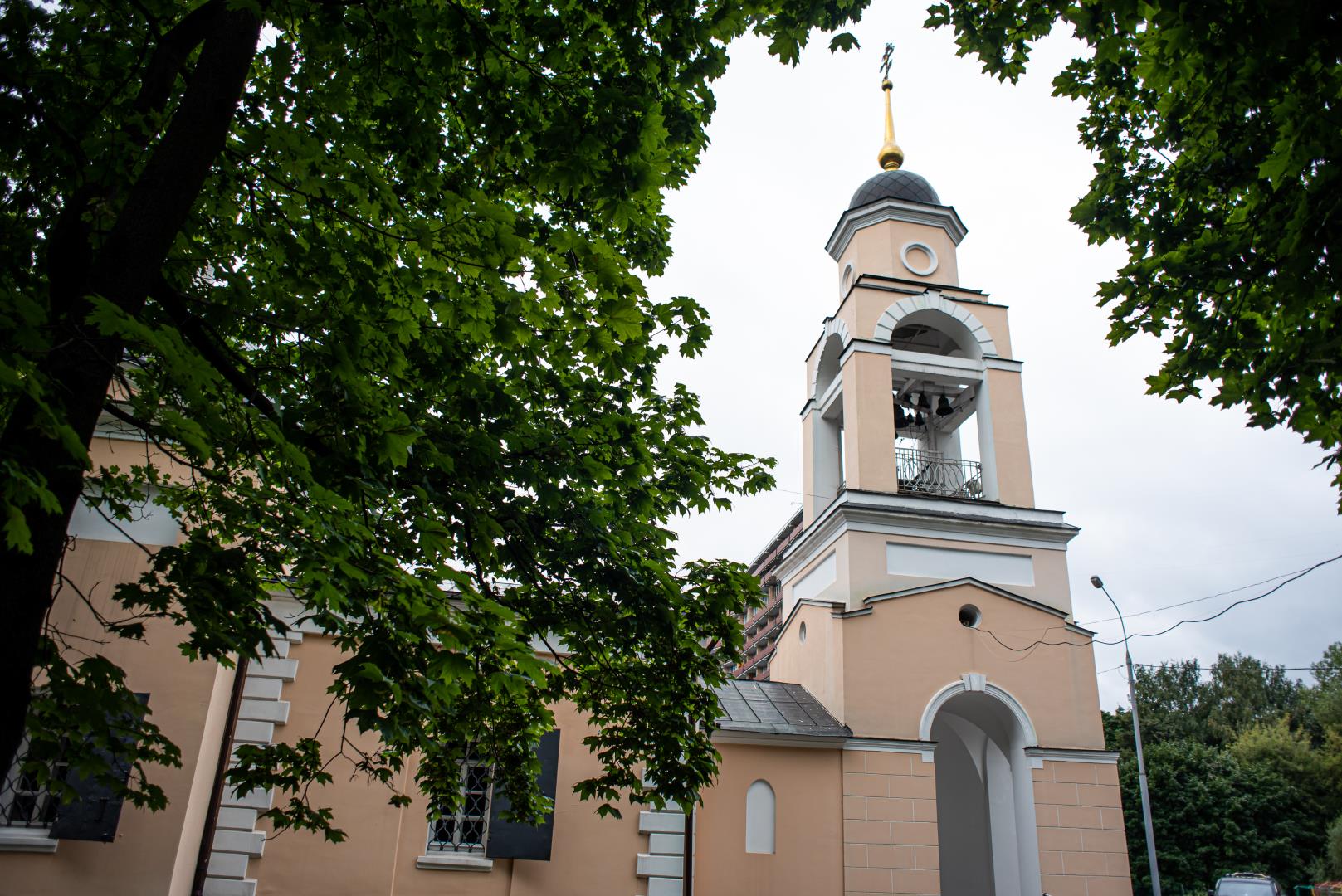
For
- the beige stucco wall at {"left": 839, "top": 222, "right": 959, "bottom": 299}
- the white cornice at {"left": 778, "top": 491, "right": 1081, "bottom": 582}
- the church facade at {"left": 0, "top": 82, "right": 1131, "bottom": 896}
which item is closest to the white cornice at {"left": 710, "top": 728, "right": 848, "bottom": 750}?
the church facade at {"left": 0, "top": 82, "right": 1131, "bottom": 896}

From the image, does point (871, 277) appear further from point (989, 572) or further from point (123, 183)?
point (123, 183)

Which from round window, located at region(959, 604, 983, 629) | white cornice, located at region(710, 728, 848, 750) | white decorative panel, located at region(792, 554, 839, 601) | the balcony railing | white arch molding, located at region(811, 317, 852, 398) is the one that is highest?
white arch molding, located at region(811, 317, 852, 398)

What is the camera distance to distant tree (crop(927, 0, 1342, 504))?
4.12 metres

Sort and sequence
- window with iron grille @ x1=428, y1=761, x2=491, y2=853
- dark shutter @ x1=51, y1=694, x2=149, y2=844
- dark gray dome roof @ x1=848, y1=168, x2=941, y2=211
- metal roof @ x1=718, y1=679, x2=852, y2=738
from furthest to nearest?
dark gray dome roof @ x1=848, y1=168, x2=941, y2=211
metal roof @ x1=718, y1=679, x2=852, y2=738
window with iron grille @ x1=428, y1=761, x2=491, y2=853
dark shutter @ x1=51, y1=694, x2=149, y2=844

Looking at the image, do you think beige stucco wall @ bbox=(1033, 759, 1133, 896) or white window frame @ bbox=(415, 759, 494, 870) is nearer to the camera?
white window frame @ bbox=(415, 759, 494, 870)

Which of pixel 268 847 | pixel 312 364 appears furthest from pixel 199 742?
pixel 312 364

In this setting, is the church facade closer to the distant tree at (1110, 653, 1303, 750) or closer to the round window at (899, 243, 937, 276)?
the round window at (899, 243, 937, 276)

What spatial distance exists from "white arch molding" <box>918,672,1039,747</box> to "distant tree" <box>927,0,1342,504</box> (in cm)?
733

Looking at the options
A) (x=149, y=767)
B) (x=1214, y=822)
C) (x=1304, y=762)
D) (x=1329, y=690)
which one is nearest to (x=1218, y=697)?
(x=1329, y=690)

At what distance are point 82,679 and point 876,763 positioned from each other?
10.1 meters

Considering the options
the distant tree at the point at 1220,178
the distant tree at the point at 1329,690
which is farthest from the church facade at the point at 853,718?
the distant tree at the point at 1329,690

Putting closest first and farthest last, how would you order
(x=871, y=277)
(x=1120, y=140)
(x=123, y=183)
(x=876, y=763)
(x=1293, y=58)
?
(x=1293, y=58) < (x=123, y=183) < (x=1120, y=140) < (x=876, y=763) < (x=871, y=277)

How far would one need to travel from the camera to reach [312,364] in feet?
15.0

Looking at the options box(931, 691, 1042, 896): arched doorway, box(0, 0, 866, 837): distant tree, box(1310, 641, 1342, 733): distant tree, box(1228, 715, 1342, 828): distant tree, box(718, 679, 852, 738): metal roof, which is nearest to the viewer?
box(0, 0, 866, 837): distant tree
